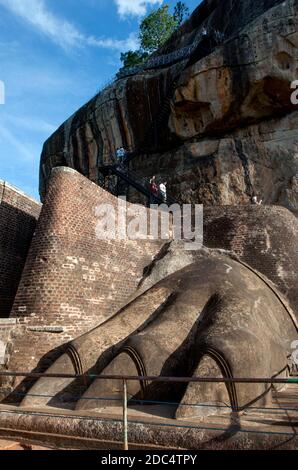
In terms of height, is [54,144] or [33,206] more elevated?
[54,144]

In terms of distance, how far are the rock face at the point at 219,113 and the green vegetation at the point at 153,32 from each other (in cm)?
1255

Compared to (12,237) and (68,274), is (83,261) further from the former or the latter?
(12,237)

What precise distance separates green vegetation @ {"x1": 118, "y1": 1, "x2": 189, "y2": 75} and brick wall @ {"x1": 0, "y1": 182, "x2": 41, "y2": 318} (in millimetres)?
29250

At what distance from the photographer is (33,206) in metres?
13.8

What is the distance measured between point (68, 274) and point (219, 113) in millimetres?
14474

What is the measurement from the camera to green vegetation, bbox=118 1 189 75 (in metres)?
38.8

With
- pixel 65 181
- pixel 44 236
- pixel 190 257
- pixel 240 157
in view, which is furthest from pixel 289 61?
pixel 44 236

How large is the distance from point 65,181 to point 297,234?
761 centimetres

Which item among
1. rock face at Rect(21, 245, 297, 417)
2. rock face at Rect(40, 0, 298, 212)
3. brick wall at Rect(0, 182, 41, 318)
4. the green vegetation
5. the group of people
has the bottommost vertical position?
rock face at Rect(21, 245, 297, 417)

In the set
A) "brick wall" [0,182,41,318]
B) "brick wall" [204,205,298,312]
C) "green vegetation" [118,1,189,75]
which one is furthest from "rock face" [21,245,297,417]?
"green vegetation" [118,1,189,75]

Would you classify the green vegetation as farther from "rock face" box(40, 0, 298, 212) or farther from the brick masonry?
the brick masonry

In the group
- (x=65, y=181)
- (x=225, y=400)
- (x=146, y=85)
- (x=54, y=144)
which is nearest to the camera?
(x=225, y=400)

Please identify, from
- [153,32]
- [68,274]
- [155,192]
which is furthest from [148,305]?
[153,32]

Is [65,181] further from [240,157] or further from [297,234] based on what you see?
[240,157]
